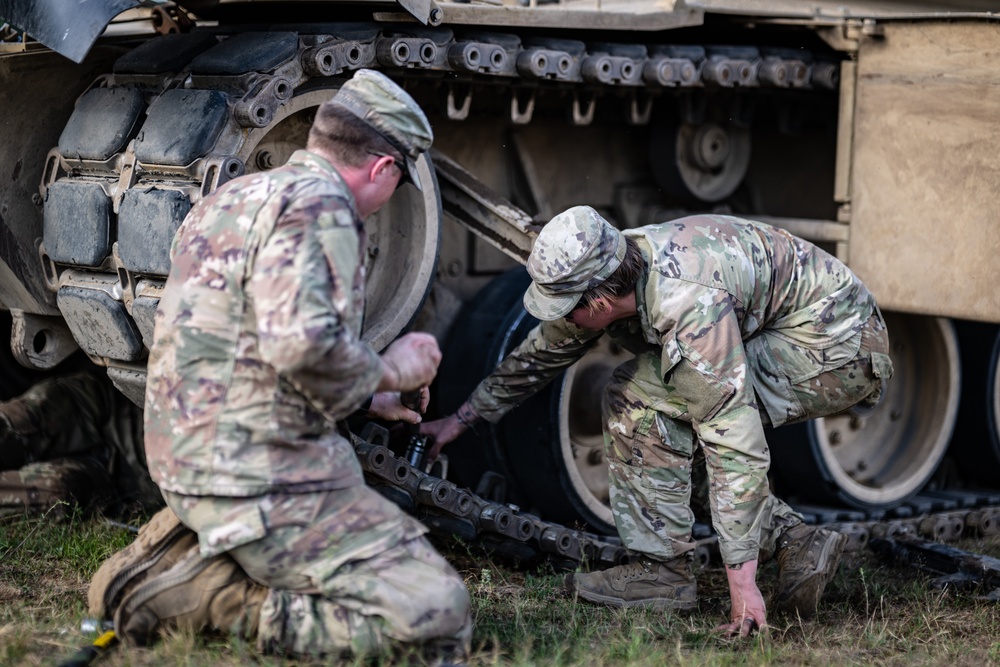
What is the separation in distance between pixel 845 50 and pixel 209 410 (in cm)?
346

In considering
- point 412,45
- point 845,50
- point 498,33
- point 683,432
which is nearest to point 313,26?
point 412,45

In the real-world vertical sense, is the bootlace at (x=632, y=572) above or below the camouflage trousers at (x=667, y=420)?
below

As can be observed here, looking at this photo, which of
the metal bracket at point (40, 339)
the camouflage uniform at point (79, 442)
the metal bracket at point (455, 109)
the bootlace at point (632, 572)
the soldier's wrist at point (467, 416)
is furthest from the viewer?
the camouflage uniform at point (79, 442)

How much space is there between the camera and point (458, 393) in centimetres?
535

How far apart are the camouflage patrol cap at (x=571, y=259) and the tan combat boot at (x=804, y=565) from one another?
124 centimetres

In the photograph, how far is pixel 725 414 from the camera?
4.07 meters

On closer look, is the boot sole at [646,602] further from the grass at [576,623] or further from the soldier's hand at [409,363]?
the soldier's hand at [409,363]

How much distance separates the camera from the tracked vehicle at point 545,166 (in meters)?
4.30

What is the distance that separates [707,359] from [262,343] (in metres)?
1.51

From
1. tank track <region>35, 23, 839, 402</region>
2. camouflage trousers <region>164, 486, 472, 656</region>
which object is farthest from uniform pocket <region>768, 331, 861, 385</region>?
camouflage trousers <region>164, 486, 472, 656</region>

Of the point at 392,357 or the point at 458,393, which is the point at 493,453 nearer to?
the point at 458,393

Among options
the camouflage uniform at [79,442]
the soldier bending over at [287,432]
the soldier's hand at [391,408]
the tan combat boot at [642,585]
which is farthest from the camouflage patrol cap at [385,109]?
the camouflage uniform at [79,442]

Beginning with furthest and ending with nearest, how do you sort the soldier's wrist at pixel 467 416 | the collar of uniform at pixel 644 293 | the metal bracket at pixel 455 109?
the metal bracket at pixel 455 109, the soldier's wrist at pixel 467 416, the collar of uniform at pixel 644 293

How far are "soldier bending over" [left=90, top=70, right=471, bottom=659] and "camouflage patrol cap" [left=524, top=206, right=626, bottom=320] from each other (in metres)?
0.70
